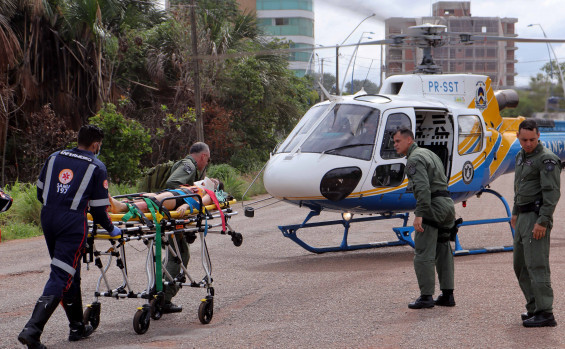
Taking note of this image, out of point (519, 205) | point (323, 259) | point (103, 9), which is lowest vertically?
point (323, 259)

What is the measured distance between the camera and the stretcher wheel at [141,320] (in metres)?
6.79

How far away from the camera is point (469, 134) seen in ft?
41.4

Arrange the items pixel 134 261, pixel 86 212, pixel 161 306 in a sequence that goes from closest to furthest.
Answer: pixel 86 212
pixel 161 306
pixel 134 261

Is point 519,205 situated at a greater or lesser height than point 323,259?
greater

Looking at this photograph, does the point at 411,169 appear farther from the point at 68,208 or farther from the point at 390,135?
the point at 390,135

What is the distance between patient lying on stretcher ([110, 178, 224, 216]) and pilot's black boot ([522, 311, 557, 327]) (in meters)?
3.15

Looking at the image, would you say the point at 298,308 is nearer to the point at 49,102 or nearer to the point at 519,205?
the point at 519,205

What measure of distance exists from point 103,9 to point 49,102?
361 cm

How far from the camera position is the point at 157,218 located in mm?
6902

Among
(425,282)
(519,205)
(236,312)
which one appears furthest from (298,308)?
(519,205)

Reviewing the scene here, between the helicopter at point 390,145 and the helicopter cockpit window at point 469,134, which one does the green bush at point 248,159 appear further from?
the helicopter cockpit window at point 469,134

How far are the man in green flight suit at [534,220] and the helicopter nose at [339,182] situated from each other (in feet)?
13.5

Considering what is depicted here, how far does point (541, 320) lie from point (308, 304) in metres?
2.48

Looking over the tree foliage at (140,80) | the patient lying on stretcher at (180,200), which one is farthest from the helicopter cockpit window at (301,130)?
the tree foliage at (140,80)
